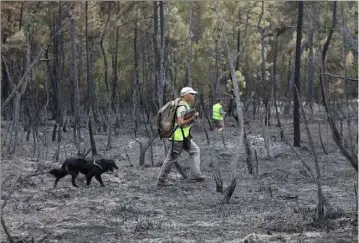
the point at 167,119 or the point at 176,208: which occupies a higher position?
the point at 167,119

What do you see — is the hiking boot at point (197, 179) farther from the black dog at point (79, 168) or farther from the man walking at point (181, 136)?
the black dog at point (79, 168)

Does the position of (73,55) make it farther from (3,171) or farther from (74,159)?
(74,159)

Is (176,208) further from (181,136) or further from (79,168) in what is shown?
(79,168)

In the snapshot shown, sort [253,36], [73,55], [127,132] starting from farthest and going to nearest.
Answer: [253,36]
[127,132]
[73,55]

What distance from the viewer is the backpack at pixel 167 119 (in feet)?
26.3

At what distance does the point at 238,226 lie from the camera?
224 inches

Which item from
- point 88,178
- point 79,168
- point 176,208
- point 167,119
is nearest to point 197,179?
point 167,119

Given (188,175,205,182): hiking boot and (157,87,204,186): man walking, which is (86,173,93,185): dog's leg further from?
(188,175,205,182): hiking boot

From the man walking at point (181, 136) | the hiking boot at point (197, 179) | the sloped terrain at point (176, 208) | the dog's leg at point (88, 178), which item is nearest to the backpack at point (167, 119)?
the man walking at point (181, 136)

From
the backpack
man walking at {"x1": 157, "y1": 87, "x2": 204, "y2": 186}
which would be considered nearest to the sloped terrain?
man walking at {"x1": 157, "y1": 87, "x2": 204, "y2": 186}

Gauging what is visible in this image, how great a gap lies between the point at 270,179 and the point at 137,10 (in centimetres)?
1635

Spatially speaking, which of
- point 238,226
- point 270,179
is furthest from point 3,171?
point 238,226

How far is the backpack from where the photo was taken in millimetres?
8008

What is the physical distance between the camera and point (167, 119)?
8039mm
